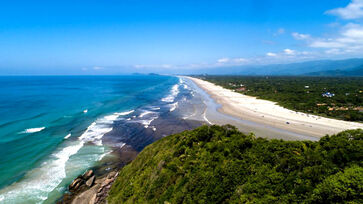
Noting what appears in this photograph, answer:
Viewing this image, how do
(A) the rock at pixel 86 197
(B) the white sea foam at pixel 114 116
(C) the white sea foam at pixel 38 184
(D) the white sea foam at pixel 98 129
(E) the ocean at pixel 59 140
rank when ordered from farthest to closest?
(B) the white sea foam at pixel 114 116 → (D) the white sea foam at pixel 98 129 → (E) the ocean at pixel 59 140 → (C) the white sea foam at pixel 38 184 → (A) the rock at pixel 86 197

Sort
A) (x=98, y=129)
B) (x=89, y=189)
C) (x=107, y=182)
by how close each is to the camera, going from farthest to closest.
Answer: (x=98, y=129)
(x=107, y=182)
(x=89, y=189)

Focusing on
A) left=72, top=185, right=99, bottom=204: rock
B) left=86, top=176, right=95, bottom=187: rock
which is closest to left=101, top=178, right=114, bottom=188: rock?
left=72, top=185, right=99, bottom=204: rock

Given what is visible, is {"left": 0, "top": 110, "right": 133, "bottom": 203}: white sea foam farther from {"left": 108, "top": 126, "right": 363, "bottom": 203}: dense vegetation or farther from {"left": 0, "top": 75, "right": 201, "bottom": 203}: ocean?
{"left": 108, "top": 126, "right": 363, "bottom": 203}: dense vegetation

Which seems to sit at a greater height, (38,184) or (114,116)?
(114,116)

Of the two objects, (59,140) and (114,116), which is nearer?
(59,140)

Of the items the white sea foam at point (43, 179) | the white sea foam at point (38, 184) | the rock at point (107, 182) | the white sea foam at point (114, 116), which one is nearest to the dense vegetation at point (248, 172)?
the rock at point (107, 182)

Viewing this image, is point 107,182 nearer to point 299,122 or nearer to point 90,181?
point 90,181

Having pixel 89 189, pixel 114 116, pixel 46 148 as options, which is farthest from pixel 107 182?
pixel 114 116

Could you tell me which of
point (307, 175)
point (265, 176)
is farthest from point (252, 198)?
point (307, 175)

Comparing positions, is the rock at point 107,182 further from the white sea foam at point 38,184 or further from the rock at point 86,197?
the white sea foam at point 38,184
